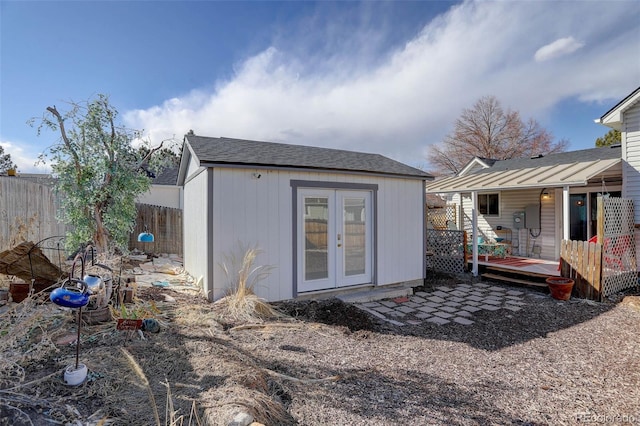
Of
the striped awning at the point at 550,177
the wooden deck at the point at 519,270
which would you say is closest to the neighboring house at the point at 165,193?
the striped awning at the point at 550,177

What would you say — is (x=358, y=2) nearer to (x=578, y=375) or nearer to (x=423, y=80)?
(x=423, y=80)

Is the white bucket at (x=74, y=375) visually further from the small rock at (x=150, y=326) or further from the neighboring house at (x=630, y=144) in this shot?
the neighboring house at (x=630, y=144)

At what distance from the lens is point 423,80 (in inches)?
404

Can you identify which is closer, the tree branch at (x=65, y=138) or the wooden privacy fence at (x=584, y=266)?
the tree branch at (x=65, y=138)

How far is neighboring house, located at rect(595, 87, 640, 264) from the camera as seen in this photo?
7652 millimetres

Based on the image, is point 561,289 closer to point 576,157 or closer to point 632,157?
point 632,157

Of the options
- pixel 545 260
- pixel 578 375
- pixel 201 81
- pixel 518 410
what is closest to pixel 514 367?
pixel 578 375

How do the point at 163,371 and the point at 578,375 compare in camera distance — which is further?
the point at 578,375

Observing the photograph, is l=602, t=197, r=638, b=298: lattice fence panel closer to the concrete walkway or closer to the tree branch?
the concrete walkway

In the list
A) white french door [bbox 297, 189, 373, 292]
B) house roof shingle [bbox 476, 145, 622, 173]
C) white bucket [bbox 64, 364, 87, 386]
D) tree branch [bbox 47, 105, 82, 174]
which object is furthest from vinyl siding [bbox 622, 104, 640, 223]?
tree branch [bbox 47, 105, 82, 174]

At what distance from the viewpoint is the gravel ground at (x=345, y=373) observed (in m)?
2.40

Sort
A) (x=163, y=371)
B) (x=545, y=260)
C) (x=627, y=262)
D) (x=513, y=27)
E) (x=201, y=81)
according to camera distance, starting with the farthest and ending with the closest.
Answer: (x=201, y=81) < (x=545, y=260) < (x=513, y=27) < (x=627, y=262) < (x=163, y=371)

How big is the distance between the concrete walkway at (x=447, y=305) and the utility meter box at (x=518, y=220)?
3840 mm

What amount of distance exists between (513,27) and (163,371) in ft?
36.3
